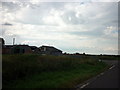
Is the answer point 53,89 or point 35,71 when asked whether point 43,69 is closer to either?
point 35,71

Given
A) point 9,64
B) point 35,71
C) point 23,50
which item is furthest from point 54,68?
point 23,50

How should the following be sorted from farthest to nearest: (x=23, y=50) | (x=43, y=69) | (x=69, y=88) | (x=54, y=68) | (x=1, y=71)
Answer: (x=23, y=50) < (x=54, y=68) < (x=43, y=69) < (x=1, y=71) < (x=69, y=88)

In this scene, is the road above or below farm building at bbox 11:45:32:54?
below

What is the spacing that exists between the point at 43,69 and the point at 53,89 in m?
7.87

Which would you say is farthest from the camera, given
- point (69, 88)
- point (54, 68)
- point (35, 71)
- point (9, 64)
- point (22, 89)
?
point (54, 68)

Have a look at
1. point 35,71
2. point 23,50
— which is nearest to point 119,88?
point 35,71

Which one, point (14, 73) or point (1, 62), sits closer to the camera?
point (14, 73)

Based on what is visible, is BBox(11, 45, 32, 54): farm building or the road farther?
BBox(11, 45, 32, 54): farm building

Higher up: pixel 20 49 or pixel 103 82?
pixel 20 49

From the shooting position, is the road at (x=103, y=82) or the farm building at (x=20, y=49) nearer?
the road at (x=103, y=82)

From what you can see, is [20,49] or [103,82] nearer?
[103,82]

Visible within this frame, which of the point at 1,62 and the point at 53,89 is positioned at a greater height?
the point at 1,62

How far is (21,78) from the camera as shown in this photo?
48.1 ft

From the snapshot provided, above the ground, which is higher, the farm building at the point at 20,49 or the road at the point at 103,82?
the farm building at the point at 20,49
